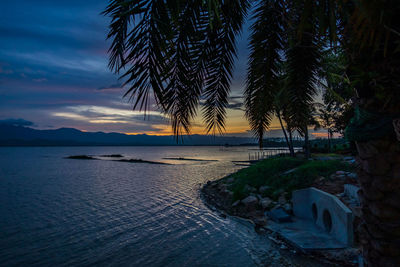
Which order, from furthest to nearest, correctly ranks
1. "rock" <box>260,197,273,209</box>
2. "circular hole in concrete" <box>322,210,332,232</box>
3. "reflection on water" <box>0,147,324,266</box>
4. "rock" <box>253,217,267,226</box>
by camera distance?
"rock" <box>260,197,273,209</box>, "rock" <box>253,217,267,226</box>, "circular hole in concrete" <box>322,210,332,232</box>, "reflection on water" <box>0,147,324,266</box>

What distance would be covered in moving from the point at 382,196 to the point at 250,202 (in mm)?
13120

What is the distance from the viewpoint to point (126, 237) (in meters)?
11.4

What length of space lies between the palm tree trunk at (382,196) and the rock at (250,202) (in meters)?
12.4

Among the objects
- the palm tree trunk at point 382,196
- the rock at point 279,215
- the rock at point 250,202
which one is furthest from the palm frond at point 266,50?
the rock at point 250,202

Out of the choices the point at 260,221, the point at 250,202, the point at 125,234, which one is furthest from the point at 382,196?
the point at 250,202

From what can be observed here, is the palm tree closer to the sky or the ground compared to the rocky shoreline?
closer to the sky

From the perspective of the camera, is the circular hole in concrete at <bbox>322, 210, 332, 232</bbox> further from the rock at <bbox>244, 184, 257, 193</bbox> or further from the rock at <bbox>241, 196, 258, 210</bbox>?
the rock at <bbox>244, 184, 257, 193</bbox>

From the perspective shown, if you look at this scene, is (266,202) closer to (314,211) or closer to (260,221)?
(260,221)

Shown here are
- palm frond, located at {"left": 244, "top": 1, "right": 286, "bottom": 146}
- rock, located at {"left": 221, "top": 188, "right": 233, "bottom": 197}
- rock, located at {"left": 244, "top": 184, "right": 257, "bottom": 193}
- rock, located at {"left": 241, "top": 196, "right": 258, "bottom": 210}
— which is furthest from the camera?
rock, located at {"left": 221, "top": 188, "right": 233, "bottom": 197}

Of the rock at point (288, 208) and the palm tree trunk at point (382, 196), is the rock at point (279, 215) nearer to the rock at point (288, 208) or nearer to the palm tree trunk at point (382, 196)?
the rock at point (288, 208)

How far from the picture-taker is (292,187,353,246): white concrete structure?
816 centimetres

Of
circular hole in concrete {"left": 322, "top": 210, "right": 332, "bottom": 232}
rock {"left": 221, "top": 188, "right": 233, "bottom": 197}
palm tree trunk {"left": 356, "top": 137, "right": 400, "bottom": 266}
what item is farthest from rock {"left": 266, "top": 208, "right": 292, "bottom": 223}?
palm tree trunk {"left": 356, "top": 137, "right": 400, "bottom": 266}

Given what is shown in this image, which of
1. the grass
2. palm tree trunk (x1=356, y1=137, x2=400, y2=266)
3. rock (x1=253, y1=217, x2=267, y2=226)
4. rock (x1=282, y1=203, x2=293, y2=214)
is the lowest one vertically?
rock (x1=253, y1=217, x2=267, y2=226)

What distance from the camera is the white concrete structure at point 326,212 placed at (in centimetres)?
816
